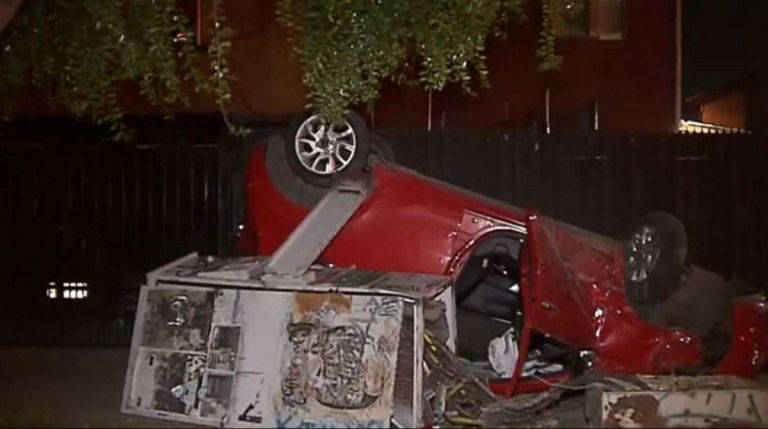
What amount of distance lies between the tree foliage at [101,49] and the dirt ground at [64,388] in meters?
2.21

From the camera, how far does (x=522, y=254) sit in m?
8.12

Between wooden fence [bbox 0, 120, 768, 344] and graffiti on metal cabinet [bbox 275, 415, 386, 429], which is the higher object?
wooden fence [bbox 0, 120, 768, 344]

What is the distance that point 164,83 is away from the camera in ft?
26.7

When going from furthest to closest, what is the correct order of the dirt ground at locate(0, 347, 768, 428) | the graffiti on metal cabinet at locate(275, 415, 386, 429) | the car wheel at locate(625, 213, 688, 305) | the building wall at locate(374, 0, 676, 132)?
the building wall at locate(374, 0, 676, 132)
the car wheel at locate(625, 213, 688, 305)
the dirt ground at locate(0, 347, 768, 428)
the graffiti on metal cabinet at locate(275, 415, 386, 429)

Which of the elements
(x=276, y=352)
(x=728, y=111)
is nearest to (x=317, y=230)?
(x=276, y=352)

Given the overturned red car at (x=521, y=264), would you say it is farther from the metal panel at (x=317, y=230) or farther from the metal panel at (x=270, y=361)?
the metal panel at (x=270, y=361)

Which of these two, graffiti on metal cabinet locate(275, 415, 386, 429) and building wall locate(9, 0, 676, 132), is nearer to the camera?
graffiti on metal cabinet locate(275, 415, 386, 429)

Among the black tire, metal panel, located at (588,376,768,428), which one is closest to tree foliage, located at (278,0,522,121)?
the black tire

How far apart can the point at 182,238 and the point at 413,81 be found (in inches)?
127

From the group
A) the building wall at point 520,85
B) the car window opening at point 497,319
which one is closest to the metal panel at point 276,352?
the car window opening at point 497,319

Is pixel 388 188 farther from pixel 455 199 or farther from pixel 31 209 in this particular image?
pixel 31 209

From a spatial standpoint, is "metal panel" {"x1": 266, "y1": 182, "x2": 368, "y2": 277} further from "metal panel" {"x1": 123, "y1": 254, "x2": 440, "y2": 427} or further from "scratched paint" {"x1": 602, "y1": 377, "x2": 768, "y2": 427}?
"scratched paint" {"x1": 602, "y1": 377, "x2": 768, "y2": 427}

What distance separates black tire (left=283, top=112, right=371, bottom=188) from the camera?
894 cm

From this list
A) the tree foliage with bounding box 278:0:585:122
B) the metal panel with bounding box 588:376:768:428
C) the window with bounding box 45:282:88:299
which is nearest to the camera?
the metal panel with bounding box 588:376:768:428
